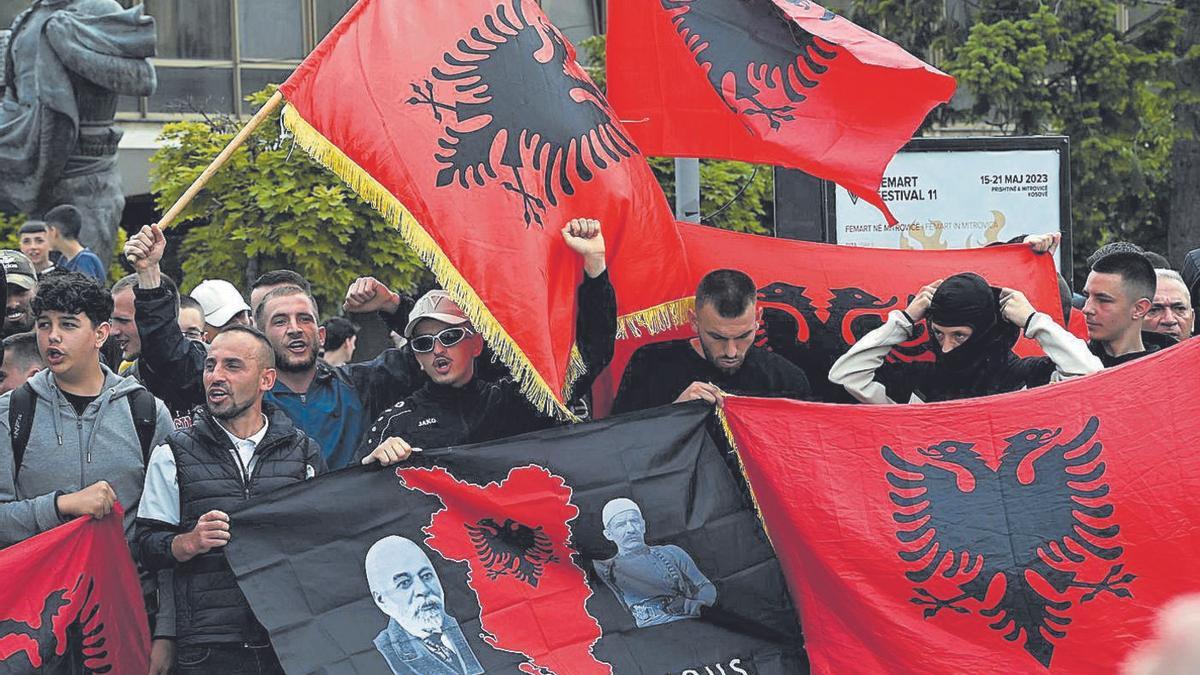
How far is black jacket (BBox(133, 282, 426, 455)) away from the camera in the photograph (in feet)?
18.2

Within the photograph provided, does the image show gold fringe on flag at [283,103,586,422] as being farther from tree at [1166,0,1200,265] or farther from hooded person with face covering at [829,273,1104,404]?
tree at [1166,0,1200,265]

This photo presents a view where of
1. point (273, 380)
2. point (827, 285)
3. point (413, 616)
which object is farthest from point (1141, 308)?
point (273, 380)

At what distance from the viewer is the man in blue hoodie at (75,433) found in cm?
498

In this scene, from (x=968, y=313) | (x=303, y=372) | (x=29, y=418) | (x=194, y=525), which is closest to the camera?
(x=194, y=525)

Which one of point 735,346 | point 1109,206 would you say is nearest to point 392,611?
point 735,346

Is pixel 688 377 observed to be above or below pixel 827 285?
below

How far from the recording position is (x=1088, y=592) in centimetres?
510

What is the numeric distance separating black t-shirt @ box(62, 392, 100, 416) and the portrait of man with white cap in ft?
5.40

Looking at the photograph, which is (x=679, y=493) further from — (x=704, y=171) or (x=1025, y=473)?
(x=704, y=171)

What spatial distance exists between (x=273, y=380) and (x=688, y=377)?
4.75 ft

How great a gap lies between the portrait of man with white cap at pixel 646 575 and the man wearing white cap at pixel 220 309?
7.23 ft

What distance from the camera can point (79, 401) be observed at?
5.19m

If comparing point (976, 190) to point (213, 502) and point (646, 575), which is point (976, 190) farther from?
point (213, 502)

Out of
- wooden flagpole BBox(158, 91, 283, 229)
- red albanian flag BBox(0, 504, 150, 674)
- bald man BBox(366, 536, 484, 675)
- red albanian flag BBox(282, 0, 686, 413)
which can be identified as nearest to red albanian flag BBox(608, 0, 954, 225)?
red albanian flag BBox(282, 0, 686, 413)
